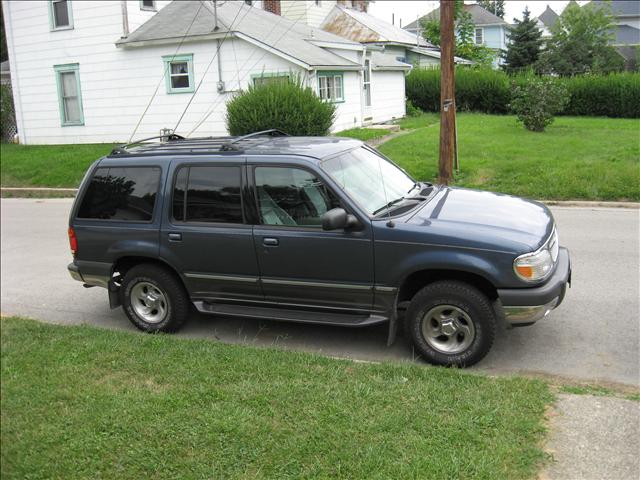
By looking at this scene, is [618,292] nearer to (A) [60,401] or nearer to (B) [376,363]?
(B) [376,363]

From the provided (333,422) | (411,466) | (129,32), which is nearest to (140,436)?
(333,422)

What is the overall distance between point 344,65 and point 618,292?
16.2 m

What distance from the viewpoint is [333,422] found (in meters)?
4.13

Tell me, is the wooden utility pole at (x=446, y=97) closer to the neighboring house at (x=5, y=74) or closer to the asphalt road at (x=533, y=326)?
the asphalt road at (x=533, y=326)

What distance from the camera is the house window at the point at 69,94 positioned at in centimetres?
2344

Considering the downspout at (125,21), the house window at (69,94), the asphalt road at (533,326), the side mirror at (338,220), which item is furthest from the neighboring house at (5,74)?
the side mirror at (338,220)

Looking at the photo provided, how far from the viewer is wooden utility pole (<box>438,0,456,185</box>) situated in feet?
45.3

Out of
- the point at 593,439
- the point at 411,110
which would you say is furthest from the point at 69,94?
the point at 593,439

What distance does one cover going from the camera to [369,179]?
235 inches

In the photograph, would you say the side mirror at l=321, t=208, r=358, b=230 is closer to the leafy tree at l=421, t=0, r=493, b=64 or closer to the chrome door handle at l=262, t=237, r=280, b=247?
the chrome door handle at l=262, t=237, r=280, b=247

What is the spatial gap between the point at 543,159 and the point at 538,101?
522cm

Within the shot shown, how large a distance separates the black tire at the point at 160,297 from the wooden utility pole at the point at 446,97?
8972 mm

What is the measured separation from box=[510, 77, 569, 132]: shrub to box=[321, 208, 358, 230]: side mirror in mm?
15700

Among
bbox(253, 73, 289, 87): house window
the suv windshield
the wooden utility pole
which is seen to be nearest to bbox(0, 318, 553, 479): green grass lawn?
the suv windshield
